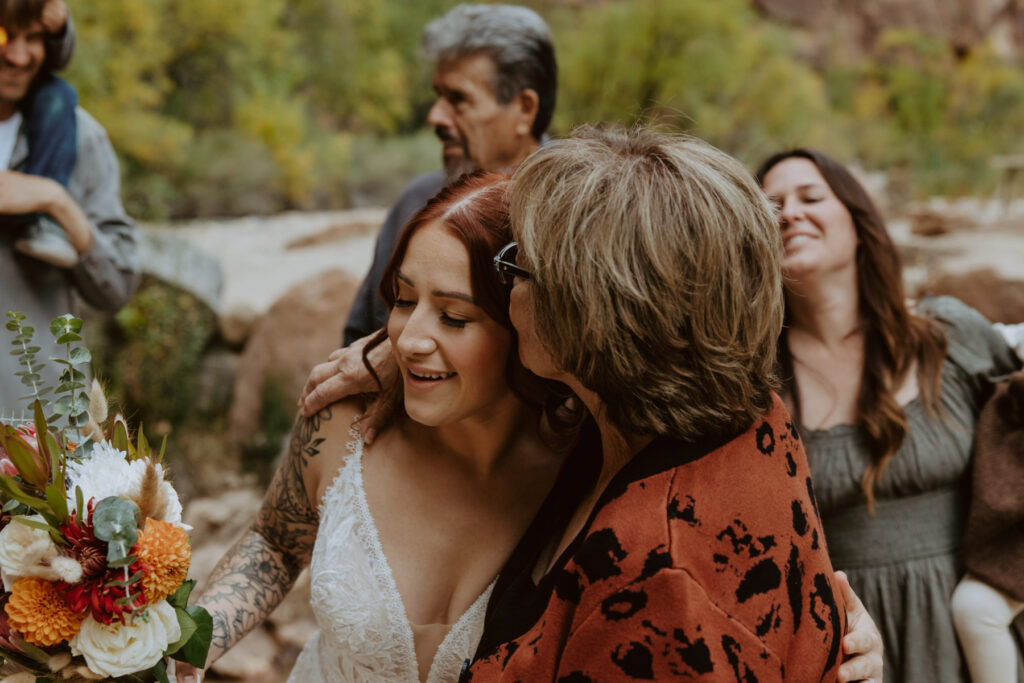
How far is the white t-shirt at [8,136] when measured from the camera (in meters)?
2.54

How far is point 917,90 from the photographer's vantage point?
19656 millimetres

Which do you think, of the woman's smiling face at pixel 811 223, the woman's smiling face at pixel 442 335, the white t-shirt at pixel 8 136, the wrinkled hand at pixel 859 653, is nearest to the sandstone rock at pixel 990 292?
the woman's smiling face at pixel 811 223

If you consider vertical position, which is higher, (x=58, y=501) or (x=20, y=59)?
(x=20, y=59)

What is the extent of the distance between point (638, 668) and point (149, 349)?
5943 mm

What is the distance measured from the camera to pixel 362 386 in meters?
1.88

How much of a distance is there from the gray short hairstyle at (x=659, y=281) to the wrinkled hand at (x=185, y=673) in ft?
2.81

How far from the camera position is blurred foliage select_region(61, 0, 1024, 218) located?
892cm

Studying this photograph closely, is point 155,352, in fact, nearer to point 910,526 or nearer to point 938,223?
point 910,526

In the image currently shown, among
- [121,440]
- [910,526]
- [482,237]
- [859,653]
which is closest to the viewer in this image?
[121,440]

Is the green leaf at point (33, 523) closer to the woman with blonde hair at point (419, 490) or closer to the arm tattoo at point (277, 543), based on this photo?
the woman with blonde hair at point (419, 490)

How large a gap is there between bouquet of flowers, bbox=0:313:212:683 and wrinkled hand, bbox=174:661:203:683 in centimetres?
19

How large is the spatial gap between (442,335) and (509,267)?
0.26 meters

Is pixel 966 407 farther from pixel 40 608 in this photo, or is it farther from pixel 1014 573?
pixel 40 608

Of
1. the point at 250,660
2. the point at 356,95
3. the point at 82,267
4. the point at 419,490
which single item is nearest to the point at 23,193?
the point at 82,267
